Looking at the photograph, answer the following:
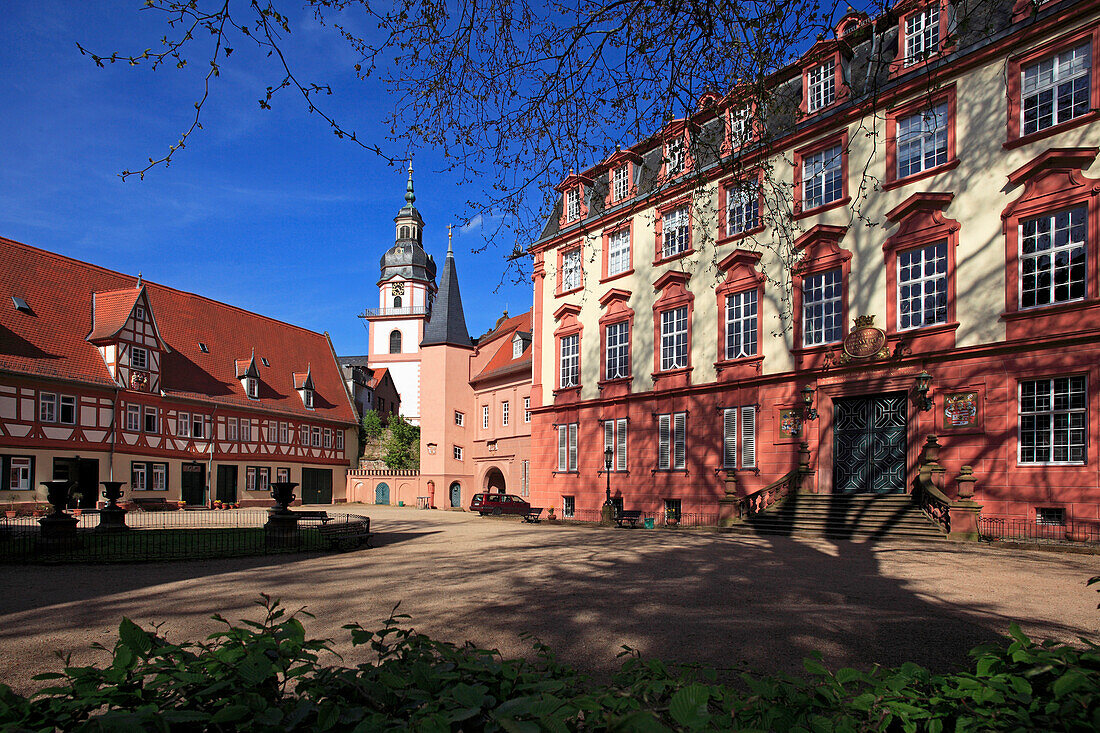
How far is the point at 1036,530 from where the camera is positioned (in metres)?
16.7

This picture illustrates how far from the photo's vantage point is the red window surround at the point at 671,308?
26.0 metres

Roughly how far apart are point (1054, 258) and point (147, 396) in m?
40.1

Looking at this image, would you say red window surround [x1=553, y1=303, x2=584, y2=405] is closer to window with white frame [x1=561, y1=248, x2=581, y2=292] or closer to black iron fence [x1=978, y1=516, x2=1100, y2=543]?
window with white frame [x1=561, y1=248, x2=581, y2=292]

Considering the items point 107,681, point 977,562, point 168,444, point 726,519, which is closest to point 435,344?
point 168,444

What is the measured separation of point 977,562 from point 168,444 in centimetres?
3856

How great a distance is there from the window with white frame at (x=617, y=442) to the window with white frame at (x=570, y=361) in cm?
329

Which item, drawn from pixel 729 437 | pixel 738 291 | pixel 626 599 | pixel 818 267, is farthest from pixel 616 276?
pixel 626 599

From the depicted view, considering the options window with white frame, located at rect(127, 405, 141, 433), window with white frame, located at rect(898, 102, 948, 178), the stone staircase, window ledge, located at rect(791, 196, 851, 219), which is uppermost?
window with white frame, located at rect(898, 102, 948, 178)

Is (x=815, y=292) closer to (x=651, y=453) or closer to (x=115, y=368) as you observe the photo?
(x=651, y=453)

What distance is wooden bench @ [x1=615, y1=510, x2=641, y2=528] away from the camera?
25203mm

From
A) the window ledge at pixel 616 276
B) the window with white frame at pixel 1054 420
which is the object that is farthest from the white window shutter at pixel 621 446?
the window with white frame at pixel 1054 420

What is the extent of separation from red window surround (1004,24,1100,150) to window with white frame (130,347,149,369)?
1555 inches

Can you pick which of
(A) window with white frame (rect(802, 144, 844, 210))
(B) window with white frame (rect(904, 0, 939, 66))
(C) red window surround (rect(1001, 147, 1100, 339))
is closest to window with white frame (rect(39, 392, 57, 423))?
(A) window with white frame (rect(802, 144, 844, 210))

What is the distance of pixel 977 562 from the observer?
1330cm
